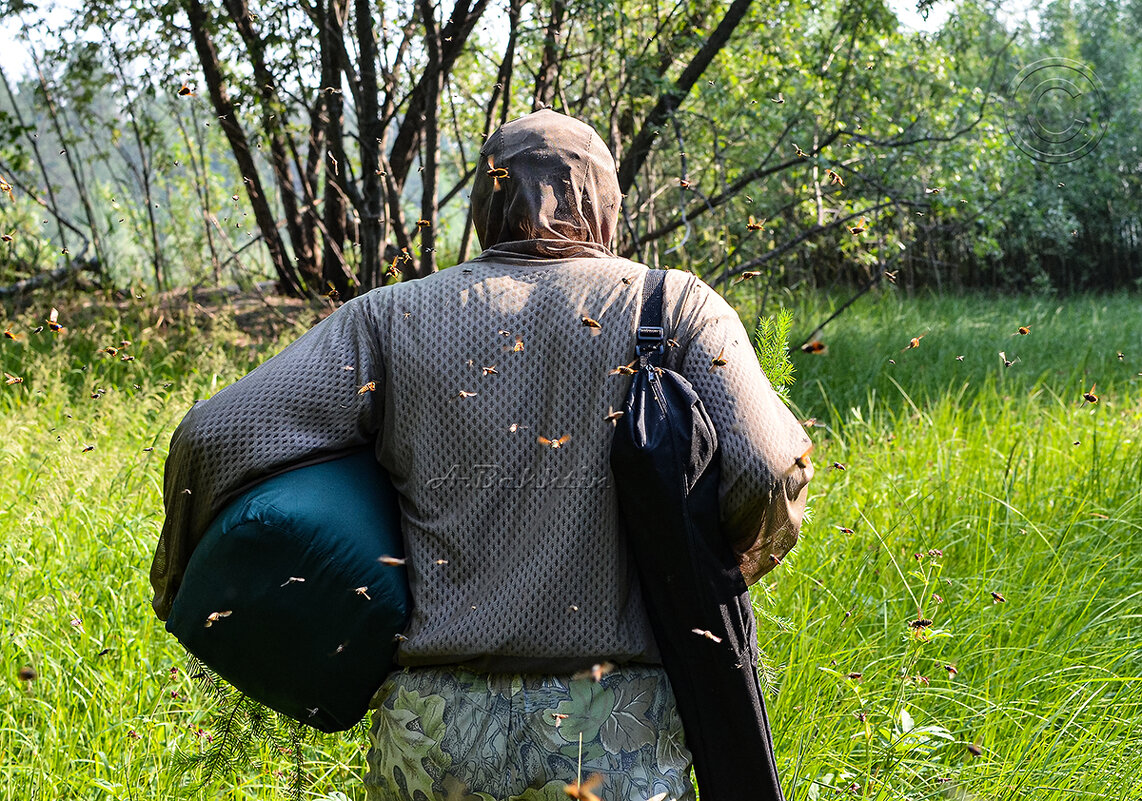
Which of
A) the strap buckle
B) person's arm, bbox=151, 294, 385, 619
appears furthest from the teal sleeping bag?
the strap buckle

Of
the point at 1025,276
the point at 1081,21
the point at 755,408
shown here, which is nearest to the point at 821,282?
the point at 1025,276

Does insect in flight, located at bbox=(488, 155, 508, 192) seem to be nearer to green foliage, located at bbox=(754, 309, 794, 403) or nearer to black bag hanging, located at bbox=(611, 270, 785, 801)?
black bag hanging, located at bbox=(611, 270, 785, 801)

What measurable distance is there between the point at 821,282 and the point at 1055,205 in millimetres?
4872

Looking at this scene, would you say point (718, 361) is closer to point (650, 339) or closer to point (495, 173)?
point (650, 339)

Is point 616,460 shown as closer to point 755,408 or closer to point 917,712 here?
point 755,408

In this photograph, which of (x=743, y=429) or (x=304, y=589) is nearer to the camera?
(x=743, y=429)

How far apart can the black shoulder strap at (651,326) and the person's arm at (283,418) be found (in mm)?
446

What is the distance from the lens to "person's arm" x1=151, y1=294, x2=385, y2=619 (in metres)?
1.76

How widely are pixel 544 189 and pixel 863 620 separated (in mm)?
2123

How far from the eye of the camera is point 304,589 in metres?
1.75

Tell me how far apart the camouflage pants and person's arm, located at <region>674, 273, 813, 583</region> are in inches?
12.5

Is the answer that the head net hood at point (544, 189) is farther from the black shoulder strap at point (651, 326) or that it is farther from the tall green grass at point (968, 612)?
the tall green grass at point (968, 612)

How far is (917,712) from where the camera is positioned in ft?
9.82

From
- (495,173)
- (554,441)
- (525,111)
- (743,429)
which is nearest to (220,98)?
(525,111)
